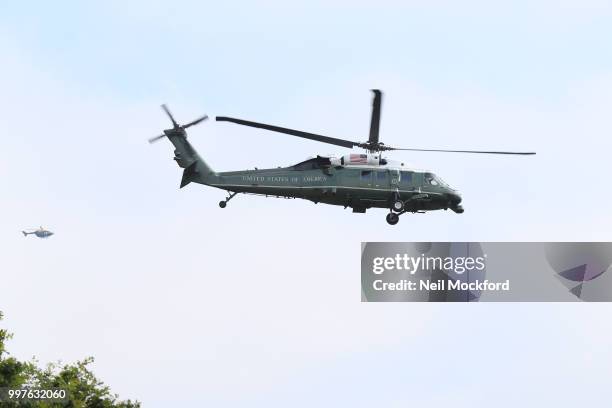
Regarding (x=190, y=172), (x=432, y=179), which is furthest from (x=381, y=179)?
(x=190, y=172)

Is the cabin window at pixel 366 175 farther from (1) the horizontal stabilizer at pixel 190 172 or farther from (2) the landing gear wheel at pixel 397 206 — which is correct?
(1) the horizontal stabilizer at pixel 190 172

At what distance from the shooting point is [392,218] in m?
81.8

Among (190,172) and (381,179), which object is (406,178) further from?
(190,172)

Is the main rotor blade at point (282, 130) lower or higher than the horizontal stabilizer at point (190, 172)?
higher

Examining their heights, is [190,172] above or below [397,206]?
above

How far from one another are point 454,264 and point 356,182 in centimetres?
794

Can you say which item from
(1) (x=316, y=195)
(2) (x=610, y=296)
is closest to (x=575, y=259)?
(2) (x=610, y=296)

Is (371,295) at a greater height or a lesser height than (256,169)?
lesser

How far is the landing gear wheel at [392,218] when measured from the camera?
81.6m

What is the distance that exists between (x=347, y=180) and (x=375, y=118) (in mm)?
4003

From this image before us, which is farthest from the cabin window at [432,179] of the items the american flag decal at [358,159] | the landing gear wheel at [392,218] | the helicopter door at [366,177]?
the american flag decal at [358,159]

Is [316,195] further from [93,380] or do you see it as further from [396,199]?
[93,380]

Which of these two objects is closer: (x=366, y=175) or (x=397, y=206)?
(x=366, y=175)

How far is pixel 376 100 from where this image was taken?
79000 mm
